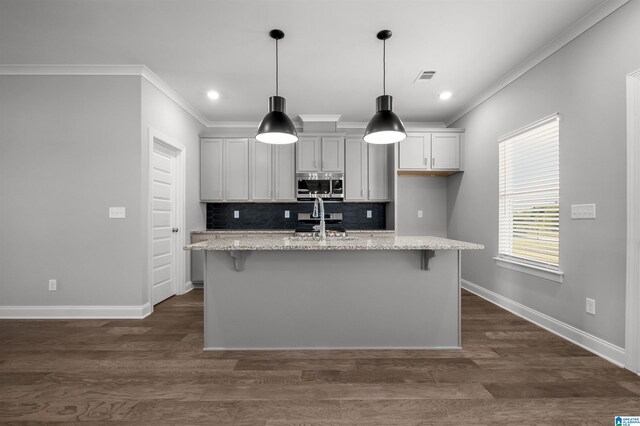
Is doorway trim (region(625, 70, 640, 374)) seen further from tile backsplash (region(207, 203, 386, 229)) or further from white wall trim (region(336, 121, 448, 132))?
tile backsplash (region(207, 203, 386, 229))

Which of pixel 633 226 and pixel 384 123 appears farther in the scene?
pixel 384 123

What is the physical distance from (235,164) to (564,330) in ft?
15.2

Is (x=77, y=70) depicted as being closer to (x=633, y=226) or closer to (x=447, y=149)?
(x=447, y=149)

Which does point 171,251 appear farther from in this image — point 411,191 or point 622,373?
point 622,373

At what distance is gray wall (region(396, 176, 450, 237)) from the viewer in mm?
5258

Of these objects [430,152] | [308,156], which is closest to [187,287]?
[308,156]

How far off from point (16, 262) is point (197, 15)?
3.23 meters

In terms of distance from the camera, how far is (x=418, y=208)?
5.27m

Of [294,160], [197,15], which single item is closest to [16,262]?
[197,15]

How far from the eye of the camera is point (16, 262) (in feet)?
11.0

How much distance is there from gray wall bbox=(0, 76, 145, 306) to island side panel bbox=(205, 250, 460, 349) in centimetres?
148

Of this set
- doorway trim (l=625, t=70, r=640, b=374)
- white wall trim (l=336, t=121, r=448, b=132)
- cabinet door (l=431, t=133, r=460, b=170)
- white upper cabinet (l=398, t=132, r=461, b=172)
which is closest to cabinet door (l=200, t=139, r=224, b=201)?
white wall trim (l=336, t=121, r=448, b=132)

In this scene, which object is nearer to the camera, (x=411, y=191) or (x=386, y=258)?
(x=386, y=258)

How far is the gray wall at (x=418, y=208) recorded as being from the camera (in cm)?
526
